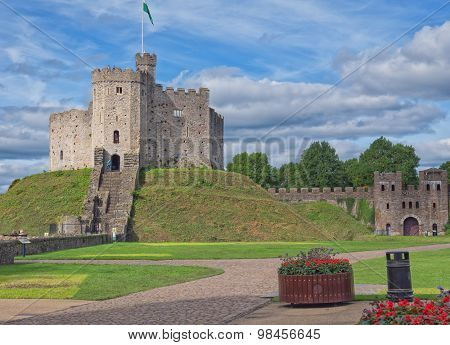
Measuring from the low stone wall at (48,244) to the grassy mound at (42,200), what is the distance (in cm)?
912

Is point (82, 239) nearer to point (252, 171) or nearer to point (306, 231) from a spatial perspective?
point (306, 231)

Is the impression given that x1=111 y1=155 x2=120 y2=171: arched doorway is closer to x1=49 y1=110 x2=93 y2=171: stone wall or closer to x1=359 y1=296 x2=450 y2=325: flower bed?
x1=49 y1=110 x2=93 y2=171: stone wall

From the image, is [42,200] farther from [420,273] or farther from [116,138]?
[420,273]

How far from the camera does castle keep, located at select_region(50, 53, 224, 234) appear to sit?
255ft

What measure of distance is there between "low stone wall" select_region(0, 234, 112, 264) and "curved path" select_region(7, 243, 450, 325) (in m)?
13.2

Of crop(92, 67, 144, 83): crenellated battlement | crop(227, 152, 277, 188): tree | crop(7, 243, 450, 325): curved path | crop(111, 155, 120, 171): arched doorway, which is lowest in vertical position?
crop(7, 243, 450, 325): curved path

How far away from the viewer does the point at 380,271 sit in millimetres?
27594

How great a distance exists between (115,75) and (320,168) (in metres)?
50.1

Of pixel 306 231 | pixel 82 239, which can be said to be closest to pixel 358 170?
pixel 306 231

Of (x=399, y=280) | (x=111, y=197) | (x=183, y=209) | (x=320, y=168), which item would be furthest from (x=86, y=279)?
(x=320, y=168)

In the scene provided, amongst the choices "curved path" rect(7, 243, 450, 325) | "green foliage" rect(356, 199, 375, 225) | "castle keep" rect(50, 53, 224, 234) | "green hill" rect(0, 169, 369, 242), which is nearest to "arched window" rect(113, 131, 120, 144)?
"castle keep" rect(50, 53, 224, 234)

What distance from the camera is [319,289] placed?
1728cm

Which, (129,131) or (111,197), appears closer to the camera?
(111,197)

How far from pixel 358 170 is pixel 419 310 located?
108m
